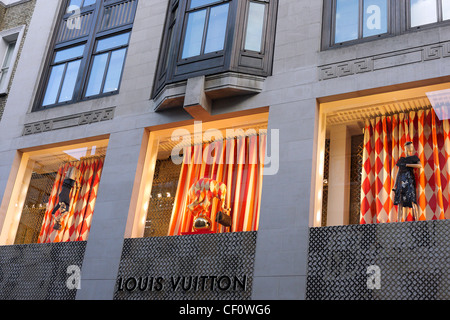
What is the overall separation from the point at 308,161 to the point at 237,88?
296 centimetres

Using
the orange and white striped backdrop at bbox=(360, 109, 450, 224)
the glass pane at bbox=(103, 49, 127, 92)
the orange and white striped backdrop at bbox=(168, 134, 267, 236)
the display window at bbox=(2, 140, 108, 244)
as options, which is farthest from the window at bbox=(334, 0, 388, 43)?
the display window at bbox=(2, 140, 108, 244)

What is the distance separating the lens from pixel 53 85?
66.1 ft

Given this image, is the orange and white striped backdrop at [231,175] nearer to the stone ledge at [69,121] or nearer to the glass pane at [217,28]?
the glass pane at [217,28]

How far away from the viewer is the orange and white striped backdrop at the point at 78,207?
55.8 ft

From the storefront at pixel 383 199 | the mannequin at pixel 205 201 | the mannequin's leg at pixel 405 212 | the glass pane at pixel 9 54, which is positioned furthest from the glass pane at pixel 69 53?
the mannequin's leg at pixel 405 212

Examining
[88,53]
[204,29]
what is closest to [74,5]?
[88,53]

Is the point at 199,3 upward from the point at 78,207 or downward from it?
upward

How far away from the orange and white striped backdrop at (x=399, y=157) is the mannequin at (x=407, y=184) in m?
0.10

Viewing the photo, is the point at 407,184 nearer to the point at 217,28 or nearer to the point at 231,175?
the point at 231,175

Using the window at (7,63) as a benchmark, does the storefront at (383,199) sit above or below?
below

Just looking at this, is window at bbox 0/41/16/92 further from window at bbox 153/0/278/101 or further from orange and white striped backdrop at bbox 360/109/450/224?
orange and white striped backdrop at bbox 360/109/450/224

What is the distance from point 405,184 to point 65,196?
1018 centimetres

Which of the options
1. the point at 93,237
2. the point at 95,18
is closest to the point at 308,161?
the point at 93,237

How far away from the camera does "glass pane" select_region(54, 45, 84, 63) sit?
20.2 metres
